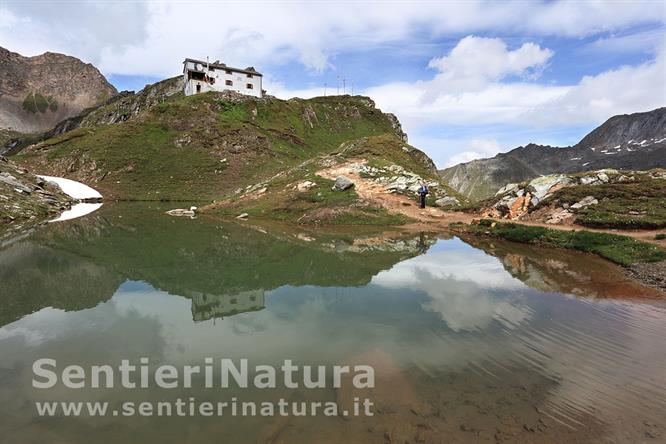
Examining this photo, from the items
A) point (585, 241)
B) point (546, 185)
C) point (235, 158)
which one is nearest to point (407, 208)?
point (546, 185)

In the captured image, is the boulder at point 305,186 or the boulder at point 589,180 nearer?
the boulder at point 589,180

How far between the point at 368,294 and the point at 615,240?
20989 mm

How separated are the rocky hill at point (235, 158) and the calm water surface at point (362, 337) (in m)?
21.6

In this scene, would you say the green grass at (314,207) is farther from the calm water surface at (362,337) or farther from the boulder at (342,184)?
the calm water surface at (362,337)

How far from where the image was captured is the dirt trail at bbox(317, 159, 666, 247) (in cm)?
3437

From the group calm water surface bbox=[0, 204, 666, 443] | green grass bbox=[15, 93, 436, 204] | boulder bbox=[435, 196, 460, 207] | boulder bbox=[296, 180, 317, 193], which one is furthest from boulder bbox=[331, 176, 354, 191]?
calm water surface bbox=[0, 204, 666, 443]

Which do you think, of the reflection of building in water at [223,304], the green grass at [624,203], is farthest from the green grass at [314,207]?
the reflection of building in water at [223,304]

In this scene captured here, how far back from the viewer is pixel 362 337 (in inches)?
474

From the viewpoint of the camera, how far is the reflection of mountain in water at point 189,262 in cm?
1620

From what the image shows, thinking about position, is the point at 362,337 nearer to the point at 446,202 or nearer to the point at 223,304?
the point at 223,304

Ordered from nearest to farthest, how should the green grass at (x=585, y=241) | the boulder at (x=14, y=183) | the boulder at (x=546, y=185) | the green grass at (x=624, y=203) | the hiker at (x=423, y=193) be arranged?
the green grass at (x=585, y=241)
the green grass at (x=624, y=203)
the boulder at (x=546, y=185)
the boulder at (x=14, y=183)
the hiker at (x=423, y=193)

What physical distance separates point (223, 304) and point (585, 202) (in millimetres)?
34479

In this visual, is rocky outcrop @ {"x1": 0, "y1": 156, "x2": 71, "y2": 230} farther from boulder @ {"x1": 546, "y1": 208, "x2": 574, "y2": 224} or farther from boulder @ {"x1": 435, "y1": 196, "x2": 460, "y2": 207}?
boulder @ {"x1": 546, "y1": 208, "x2": 574, "y2": 224}

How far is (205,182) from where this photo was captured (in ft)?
250
